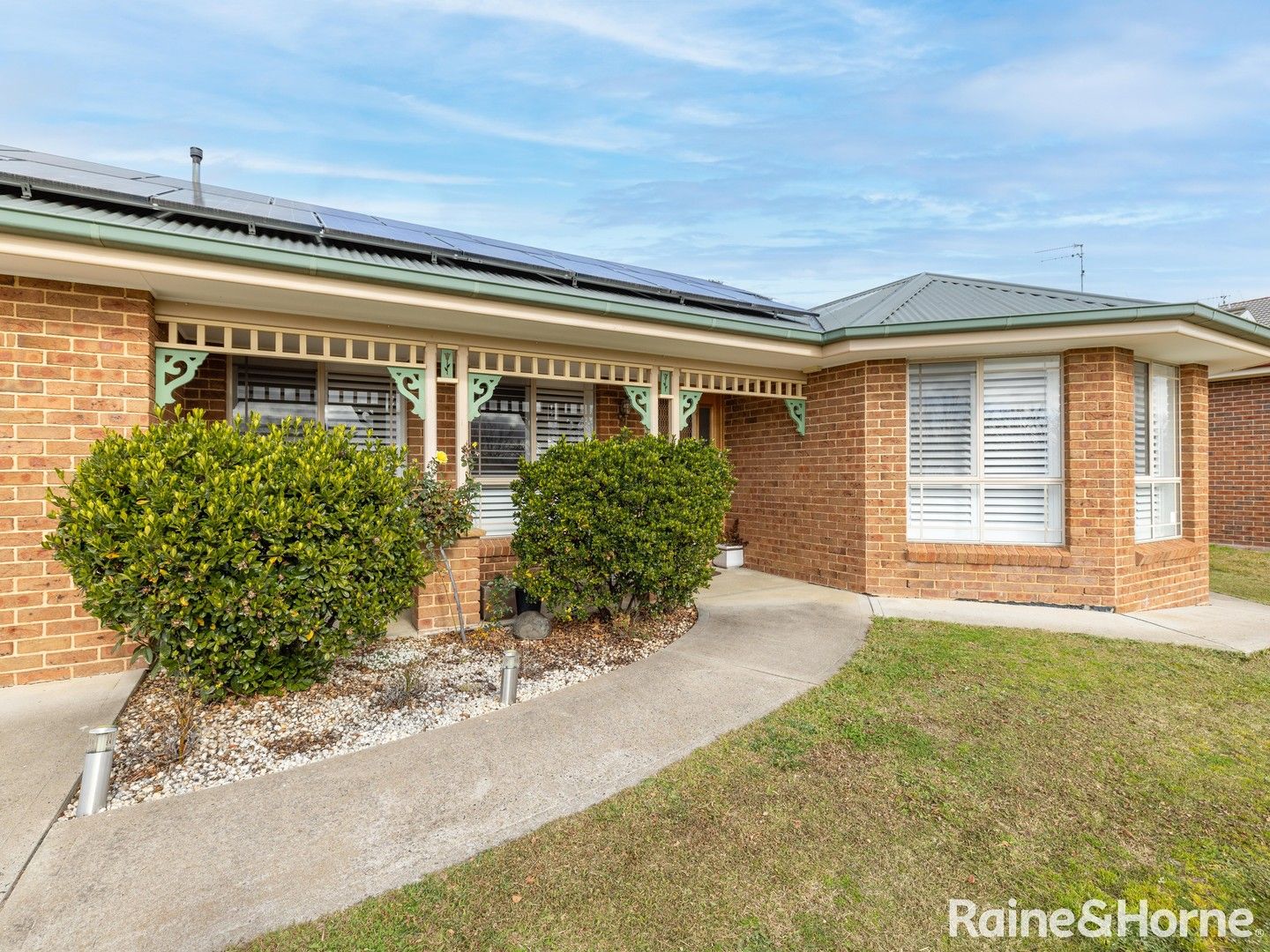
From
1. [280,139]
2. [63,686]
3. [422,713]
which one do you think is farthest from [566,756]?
[280,139]

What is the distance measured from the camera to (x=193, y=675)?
12.3 feet

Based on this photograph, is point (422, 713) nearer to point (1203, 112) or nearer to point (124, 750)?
point (124, 750)

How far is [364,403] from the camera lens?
6883 millimetres

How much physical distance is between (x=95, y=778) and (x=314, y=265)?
3371 millimetres

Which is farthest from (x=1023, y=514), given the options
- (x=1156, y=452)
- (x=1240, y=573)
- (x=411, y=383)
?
(x=411, y=383)

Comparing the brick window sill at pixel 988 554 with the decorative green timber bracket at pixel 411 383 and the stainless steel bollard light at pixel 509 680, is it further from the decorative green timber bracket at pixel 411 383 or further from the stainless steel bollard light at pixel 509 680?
the decorative green timber bracket at pixel 411 383

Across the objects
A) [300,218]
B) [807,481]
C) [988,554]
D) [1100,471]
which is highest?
[300,218]

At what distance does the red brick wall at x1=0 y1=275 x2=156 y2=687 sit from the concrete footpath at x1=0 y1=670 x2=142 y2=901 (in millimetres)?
285

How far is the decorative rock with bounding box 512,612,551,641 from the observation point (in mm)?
5473

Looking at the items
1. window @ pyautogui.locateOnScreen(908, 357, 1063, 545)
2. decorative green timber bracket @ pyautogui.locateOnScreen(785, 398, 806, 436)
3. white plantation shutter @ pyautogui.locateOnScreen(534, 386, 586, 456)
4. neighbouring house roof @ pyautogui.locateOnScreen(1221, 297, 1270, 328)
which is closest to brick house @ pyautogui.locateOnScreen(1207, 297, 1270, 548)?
neighbouring house roof @ pyautogui.locateOnScreen(1221, 297, 1270, 328)

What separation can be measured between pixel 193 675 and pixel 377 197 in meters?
Answer: 10.6

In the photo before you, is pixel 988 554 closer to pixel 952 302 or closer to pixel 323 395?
pixel 952 302

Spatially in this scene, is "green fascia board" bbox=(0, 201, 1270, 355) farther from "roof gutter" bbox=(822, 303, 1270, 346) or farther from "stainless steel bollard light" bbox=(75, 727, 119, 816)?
"stainless steel bollard light" bbox=(75, 727, 119, 816)

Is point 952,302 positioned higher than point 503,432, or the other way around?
point 952,302
